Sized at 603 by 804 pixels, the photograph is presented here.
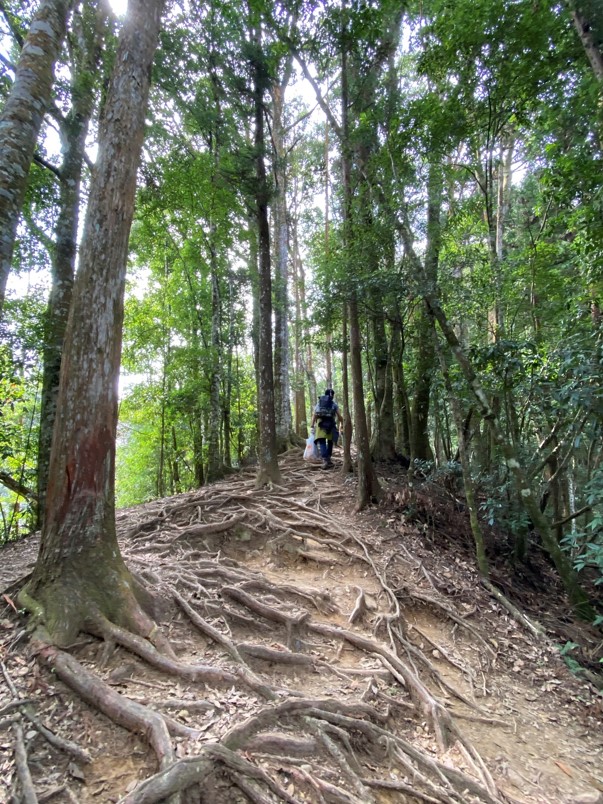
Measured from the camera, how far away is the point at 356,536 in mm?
6719

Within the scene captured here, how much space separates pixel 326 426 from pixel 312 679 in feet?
23.1

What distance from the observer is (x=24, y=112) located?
12.7 ft

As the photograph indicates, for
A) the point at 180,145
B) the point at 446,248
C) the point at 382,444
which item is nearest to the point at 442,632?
the point at 382,444

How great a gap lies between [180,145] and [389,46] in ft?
15.5

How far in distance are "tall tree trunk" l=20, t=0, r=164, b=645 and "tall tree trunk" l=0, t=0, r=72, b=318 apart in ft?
2.10

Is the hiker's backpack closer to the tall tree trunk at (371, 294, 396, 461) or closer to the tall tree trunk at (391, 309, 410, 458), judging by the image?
the tall tree trunk at (371, 294, 396, 461)

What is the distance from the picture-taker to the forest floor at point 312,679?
232cm

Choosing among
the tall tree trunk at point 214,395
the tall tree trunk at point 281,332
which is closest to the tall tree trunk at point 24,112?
the tall tree trunk at point 214,395

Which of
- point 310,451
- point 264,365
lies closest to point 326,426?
Answer: point 310,451

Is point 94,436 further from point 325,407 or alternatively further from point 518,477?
point 325,407

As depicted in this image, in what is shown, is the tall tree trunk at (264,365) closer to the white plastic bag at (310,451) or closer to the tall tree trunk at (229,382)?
the white plastic bag at (310,451)

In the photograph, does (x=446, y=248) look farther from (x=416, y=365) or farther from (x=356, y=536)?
(x=356, y=536)

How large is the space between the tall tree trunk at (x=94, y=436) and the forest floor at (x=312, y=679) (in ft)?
0.86

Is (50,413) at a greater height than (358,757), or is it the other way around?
(50,413)
